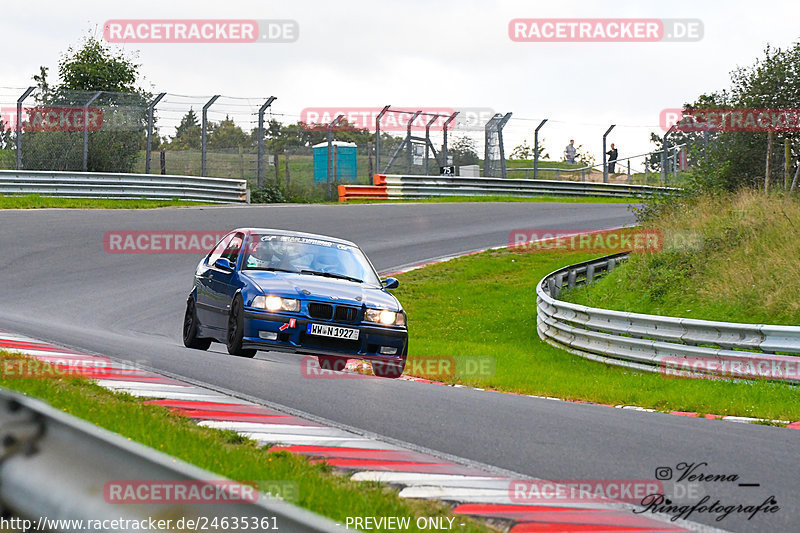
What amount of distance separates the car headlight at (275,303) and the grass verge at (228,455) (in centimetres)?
257

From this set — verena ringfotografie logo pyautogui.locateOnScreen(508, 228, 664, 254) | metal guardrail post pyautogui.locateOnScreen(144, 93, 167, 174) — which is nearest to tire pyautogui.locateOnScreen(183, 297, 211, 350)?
verena ringfotografie logo pyautogui.locateOnScreen(508, 228, 664, 254)

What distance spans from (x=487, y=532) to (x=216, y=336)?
24.0 feet

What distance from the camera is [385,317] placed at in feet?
34.1

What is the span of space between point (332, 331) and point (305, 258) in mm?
1479

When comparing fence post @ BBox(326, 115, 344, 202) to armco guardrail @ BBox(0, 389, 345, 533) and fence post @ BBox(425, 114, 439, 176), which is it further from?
armco guardrail @ BBox(0, 389, 345, 533)

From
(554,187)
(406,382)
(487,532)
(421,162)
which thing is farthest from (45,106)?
(487,532)

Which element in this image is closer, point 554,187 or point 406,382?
point 406,382

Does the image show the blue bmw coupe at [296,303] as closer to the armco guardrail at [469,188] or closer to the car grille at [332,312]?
Result: the car grille at [332,312]

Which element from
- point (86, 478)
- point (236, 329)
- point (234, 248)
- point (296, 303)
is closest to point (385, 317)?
point (296, 303)

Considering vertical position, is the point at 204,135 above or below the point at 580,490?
above

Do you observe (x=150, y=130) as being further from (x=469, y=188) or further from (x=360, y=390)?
(x=360, y=390)

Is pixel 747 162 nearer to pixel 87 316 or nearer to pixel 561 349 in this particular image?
pixel 561 349

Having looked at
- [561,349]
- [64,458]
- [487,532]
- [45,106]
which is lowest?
[561,349]

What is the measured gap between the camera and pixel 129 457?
9.14ft
